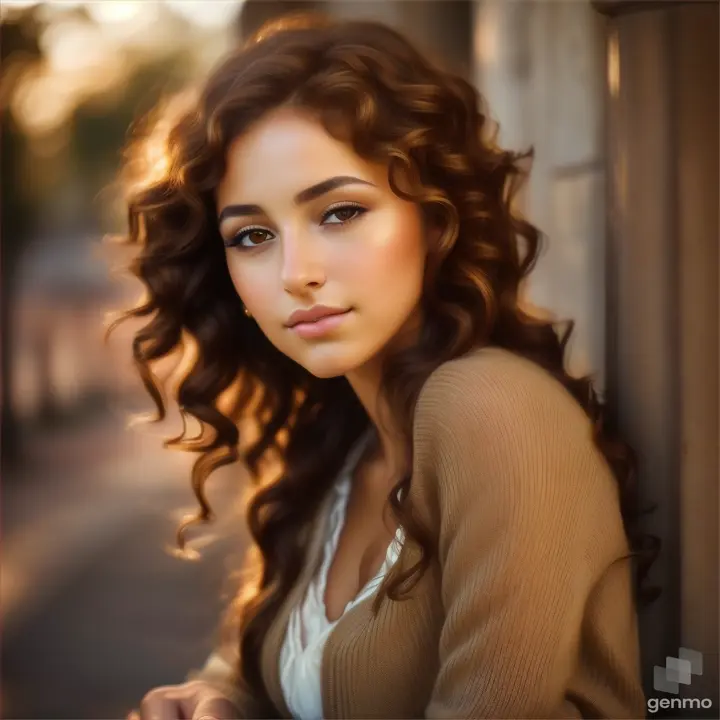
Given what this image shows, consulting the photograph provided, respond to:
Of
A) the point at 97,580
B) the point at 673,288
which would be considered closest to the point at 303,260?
the point at 673,288

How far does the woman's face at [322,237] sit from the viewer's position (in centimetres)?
98

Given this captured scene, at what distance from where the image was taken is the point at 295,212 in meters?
0.99

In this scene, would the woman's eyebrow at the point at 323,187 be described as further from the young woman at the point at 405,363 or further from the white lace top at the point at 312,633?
the white lace top at the point at 312,633

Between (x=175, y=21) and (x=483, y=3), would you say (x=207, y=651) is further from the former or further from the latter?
(x=483, y=3)

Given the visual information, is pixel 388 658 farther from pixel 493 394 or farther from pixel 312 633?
pixel 493 394

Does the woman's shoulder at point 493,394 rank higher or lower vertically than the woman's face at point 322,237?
lower

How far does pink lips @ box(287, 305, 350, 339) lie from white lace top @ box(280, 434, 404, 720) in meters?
0.26

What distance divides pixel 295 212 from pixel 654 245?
467 mm

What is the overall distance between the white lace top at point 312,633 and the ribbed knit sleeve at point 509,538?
137 millimetres

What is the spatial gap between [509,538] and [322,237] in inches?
15.8

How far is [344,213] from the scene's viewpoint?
3.27ft

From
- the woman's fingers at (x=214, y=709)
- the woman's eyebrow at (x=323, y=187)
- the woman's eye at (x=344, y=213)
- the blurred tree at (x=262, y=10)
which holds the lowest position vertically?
the woman's fingers at (x=214, y=709)

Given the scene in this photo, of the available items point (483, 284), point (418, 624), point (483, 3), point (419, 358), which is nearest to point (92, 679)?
point (418, 624)

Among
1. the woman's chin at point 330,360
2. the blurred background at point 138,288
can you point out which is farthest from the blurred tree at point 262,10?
the woman's chin at point 330,360
